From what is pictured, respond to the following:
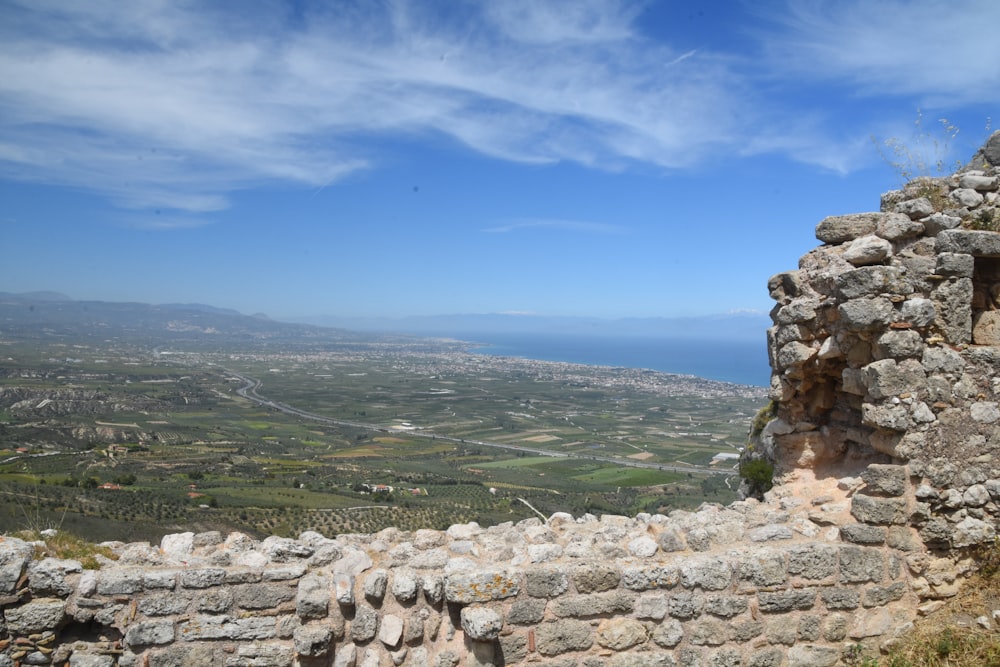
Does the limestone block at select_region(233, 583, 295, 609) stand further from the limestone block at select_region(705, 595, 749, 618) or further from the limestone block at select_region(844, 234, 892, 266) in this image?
the limestone block at select_region(844, 234, 892, 266)

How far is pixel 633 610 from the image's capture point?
4363 millimetres

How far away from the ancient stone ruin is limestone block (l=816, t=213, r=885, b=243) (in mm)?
18

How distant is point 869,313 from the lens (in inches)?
192

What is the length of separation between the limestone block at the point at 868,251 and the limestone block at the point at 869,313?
1.26 ft

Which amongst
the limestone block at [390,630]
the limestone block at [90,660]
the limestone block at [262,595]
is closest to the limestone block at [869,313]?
the limestone block at [390,630]

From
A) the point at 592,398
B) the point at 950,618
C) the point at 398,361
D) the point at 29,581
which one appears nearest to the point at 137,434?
the point at 29,581

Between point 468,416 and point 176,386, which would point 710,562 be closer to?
point 468,416

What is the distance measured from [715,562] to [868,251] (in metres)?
2.85

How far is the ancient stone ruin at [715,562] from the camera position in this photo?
407cm

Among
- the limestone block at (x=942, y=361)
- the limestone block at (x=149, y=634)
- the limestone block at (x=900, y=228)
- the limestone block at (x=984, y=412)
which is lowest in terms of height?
the limestone block at (x=149, y=634)

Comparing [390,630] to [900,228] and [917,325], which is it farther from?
[900,228]

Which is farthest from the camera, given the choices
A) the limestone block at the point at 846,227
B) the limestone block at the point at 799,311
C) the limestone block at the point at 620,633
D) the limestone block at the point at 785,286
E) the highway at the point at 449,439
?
the highway at the point at 449,439

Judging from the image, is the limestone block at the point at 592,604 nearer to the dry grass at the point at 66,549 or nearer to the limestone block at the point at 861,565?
the limestone block at the point at 861,565

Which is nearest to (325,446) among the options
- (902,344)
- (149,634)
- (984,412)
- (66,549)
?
(66,549)
